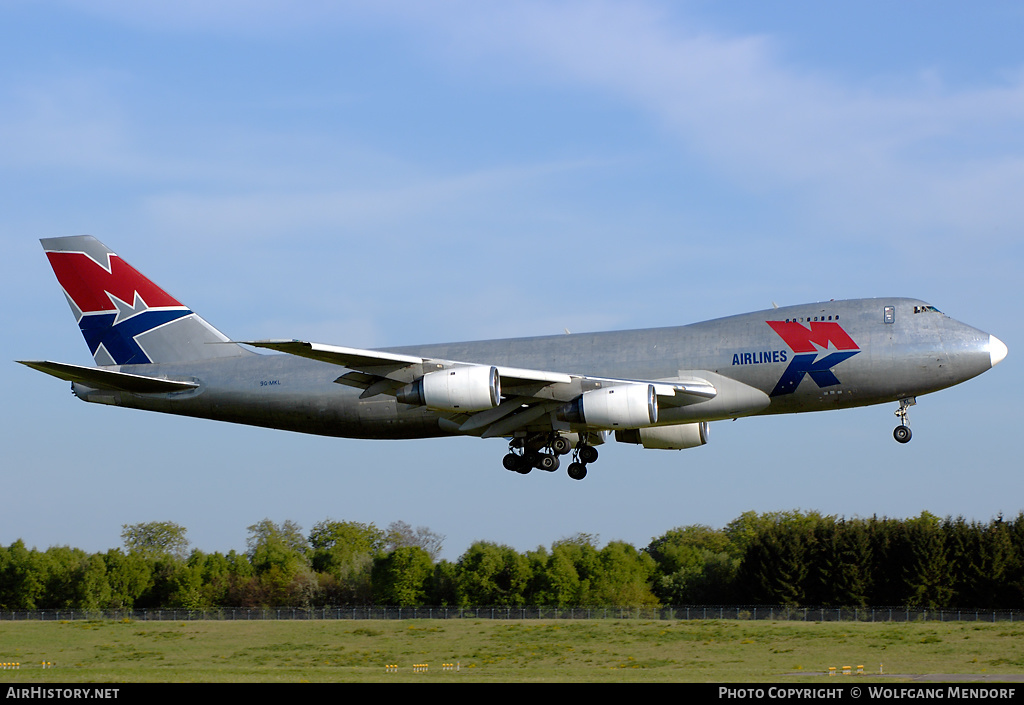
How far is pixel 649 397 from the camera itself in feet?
129

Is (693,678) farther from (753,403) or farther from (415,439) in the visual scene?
(415,439)

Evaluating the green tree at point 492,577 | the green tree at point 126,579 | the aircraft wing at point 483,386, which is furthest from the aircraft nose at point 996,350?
the green tree at point 126,579

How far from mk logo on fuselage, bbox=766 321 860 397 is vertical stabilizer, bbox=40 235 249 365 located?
21.4 m

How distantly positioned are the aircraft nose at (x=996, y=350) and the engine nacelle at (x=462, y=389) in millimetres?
16336

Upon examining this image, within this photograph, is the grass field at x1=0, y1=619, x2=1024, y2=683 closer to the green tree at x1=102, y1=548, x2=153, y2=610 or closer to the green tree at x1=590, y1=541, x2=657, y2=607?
the green tree at x1=590, y1=541, x2=657, y2=607

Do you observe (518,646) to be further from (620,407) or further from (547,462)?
(620,407)

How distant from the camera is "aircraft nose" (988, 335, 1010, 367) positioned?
3947 centimetres

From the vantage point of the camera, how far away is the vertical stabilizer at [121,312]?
4797 centimetres

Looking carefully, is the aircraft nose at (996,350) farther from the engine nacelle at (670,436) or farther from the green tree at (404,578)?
the green tree at (404,578)

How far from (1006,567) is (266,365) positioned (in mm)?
60256

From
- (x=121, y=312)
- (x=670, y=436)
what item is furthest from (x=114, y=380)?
(x=670, y=436)

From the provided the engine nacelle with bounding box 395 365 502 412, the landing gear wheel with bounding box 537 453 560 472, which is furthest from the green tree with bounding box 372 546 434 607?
the engine nacelle with bounding box 395 365 502 412

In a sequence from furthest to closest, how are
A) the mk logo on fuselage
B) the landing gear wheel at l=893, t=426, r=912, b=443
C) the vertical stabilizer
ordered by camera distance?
the vertical stabilizer
the landing gear wheel at l=893, t=426, r=912, b=443
the mk logo on fuselage
